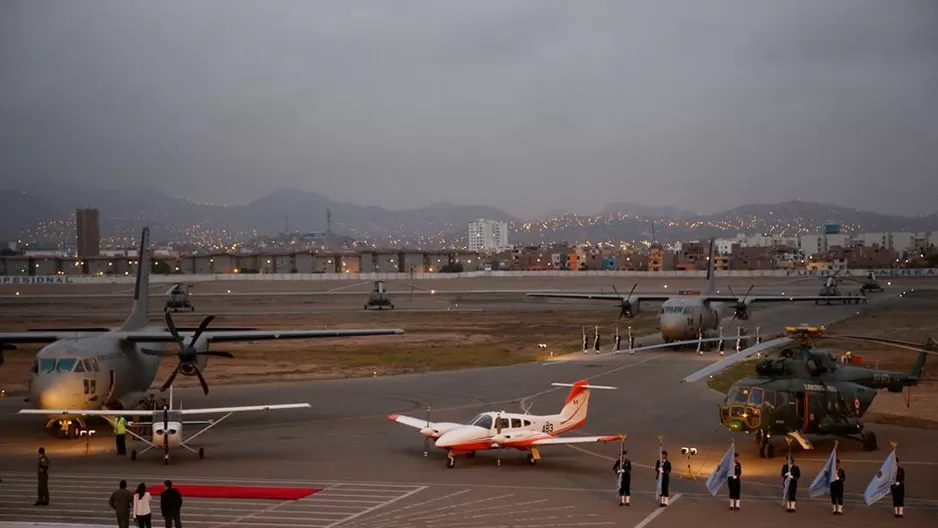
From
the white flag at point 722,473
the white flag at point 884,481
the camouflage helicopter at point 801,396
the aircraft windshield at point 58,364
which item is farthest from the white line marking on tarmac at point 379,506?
the aircraft windshield at point 58,364

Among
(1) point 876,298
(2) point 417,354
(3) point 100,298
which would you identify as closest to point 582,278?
(1) point 876,298

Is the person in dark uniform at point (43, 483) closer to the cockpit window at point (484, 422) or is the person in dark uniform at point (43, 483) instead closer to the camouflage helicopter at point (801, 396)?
the cockpit window at point (484, 422)

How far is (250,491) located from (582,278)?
462 feet

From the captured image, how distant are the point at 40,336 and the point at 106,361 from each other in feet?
11.4

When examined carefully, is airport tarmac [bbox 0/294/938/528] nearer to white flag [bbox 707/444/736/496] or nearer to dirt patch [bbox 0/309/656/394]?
white flag [bbox 707/444/736/496]

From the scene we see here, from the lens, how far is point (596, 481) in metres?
24.2

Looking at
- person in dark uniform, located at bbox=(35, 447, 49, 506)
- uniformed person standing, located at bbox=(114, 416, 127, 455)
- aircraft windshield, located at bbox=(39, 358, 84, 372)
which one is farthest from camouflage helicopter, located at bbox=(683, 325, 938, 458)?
aircraft windshield, located at bbox=(39, 358, 84, 372)

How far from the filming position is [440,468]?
83.9 feet

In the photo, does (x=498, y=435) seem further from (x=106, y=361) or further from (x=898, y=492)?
(x=106, y=361)

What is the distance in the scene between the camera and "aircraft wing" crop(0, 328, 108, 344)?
1245 inches

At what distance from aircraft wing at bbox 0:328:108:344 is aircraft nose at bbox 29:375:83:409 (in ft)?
9.45

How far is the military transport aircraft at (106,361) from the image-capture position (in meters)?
29.2

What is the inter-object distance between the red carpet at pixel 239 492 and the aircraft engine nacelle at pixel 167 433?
8.64 feet

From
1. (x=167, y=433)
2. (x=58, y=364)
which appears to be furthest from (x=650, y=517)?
(x=58, y=364)
